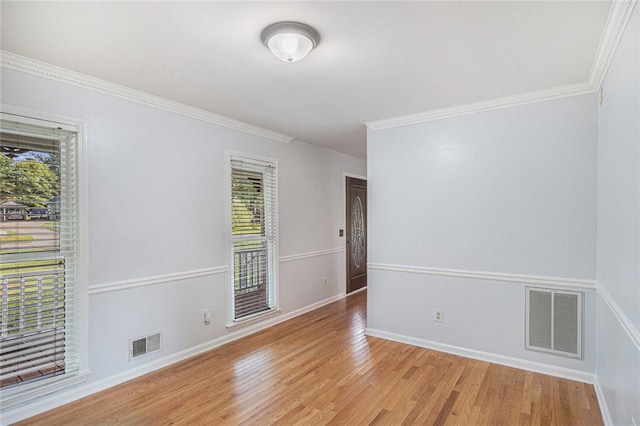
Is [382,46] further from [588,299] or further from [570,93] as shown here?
[588,299]

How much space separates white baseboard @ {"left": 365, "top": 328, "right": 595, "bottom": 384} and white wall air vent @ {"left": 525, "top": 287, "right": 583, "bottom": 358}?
0.44 ft

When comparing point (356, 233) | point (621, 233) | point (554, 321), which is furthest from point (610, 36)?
point (356, 233)

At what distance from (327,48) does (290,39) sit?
0.98 feet

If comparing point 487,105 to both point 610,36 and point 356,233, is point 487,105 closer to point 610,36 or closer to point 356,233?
point 610,36

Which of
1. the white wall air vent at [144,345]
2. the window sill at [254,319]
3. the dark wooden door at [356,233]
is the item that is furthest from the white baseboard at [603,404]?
the dark wooden door at [356,233]

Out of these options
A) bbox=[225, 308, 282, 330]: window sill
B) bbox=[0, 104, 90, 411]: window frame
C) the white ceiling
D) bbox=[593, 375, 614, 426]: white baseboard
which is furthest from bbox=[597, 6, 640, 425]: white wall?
bbox=[0, 104, 90, 411]: window frame

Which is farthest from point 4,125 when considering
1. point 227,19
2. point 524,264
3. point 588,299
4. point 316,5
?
point 588,299

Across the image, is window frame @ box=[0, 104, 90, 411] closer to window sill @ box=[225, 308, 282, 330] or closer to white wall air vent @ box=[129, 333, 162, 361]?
white wall air vent @ box=[129, 333, 162, 361]

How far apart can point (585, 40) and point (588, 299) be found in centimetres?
195

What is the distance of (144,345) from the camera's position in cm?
286

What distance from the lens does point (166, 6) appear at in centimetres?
167

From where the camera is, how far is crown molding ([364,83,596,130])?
271cm

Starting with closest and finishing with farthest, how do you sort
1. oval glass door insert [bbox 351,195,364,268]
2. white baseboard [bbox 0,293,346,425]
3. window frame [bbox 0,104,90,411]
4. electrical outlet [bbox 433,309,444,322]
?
white baseboard [bbox 0,293,346,425] → window frame [bbox 0,104,90,411] → electrical outlet [bbox 433,309,444,322] → oval glass door insert [bbox 351,195,364,268]

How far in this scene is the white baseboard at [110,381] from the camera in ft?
7.19
